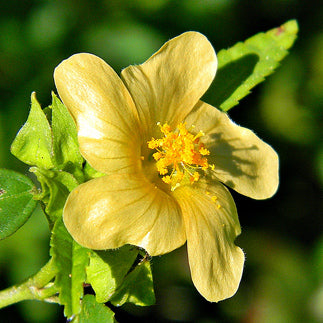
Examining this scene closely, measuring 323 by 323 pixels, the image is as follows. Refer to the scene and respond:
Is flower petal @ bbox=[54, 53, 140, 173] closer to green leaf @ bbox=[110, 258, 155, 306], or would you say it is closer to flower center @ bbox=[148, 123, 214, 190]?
flower center @ bbox=[148, 123, 214, 190]

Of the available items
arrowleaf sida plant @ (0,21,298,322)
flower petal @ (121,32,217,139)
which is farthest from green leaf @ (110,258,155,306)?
flower petal @ (121,32,217,139)

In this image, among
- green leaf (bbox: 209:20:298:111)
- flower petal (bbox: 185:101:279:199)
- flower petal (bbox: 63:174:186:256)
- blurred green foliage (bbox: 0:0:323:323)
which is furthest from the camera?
blurred green foliage (bbox: 0:0:323:323)

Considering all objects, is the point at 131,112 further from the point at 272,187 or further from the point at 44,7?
the point at 44,7

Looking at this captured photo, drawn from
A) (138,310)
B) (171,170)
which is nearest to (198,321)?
(138,310)

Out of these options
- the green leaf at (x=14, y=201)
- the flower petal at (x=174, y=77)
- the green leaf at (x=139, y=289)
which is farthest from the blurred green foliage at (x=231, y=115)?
the flower petal at (x=174, y=77)

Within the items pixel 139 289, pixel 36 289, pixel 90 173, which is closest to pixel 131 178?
pixel 90 173

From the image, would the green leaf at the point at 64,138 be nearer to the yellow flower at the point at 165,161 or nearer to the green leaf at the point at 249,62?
the yellow flower at the point at 165,161
